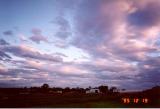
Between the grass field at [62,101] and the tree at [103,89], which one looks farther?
the tree at [103,89]

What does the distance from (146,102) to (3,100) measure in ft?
10.0

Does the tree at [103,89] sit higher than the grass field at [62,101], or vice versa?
the tree at [103,89]

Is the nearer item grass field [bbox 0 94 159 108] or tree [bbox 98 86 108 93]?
grass field [bbox 0 94 159 108]

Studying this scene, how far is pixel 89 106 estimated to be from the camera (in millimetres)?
6344

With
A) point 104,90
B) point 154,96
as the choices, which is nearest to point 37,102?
point 104,90

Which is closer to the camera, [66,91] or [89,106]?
[89,106]

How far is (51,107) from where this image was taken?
639 centimetres

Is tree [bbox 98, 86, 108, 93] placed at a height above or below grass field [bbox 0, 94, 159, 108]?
above

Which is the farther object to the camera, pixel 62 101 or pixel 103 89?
pixel 103 89

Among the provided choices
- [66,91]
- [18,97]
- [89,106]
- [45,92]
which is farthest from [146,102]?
[18,97]

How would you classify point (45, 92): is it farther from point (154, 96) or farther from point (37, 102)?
point (154, 96)

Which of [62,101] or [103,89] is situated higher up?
[103,89]

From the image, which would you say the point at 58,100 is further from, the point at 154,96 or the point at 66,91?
the point at 154,96

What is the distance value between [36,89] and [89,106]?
49.5 inches
